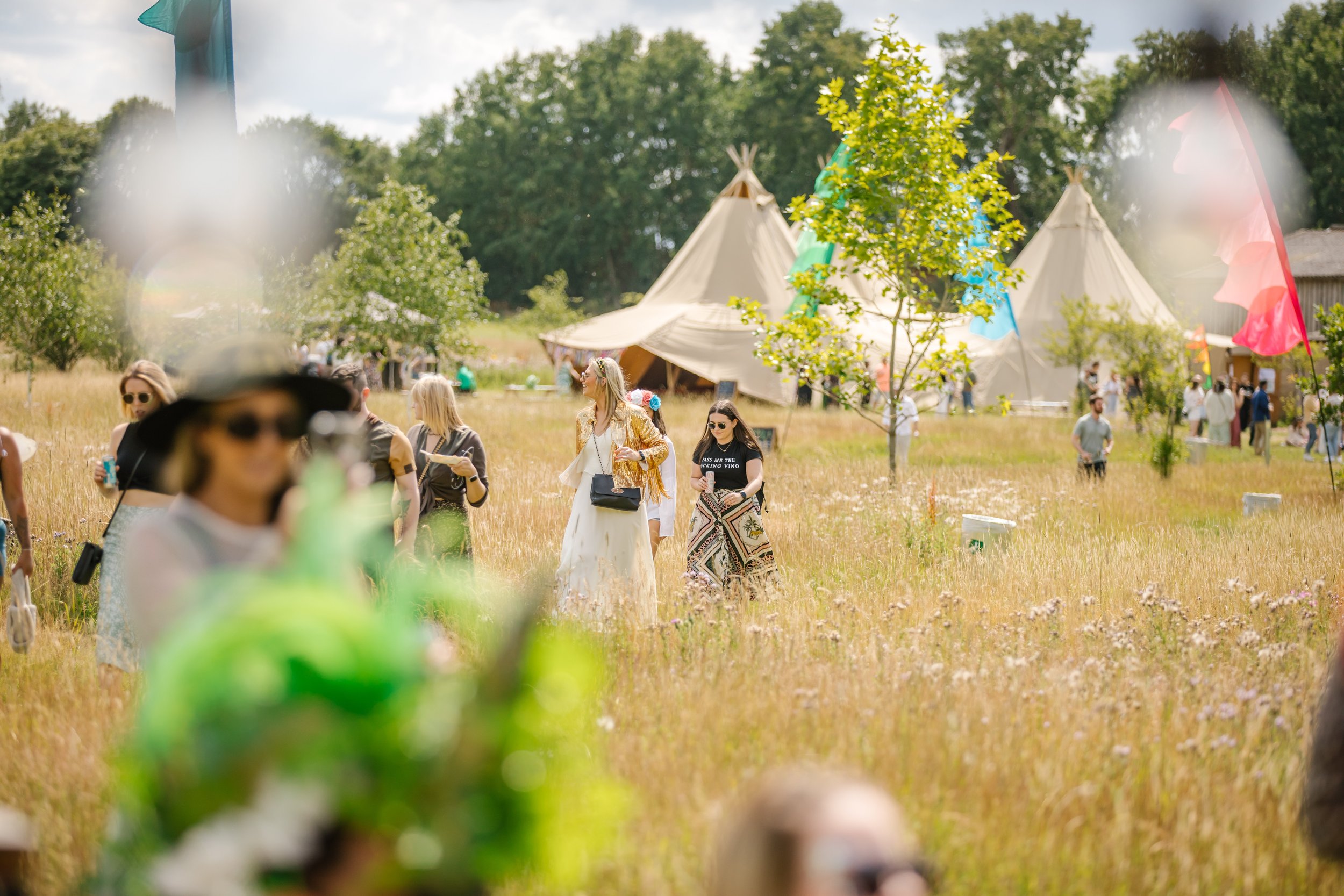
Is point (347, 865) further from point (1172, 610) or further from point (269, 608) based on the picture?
point (1172, 610)

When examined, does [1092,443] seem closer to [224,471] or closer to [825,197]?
[825,197]

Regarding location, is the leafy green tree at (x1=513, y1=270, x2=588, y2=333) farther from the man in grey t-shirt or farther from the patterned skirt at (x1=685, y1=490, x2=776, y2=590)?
the patterned skirt at (x1=685, y1=490, x2=776, y2=590)

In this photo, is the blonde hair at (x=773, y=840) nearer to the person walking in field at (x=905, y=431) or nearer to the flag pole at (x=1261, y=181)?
the flag pole at (x=1261, y=181)

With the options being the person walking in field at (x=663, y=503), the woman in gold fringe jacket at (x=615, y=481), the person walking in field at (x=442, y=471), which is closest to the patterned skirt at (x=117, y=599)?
the person walking in field at (x=442, y=471)

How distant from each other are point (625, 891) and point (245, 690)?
1672 millimetres

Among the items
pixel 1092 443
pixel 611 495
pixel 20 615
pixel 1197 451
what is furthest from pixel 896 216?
pixel 20 615

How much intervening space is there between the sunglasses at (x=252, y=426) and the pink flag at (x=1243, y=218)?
12.4 meters

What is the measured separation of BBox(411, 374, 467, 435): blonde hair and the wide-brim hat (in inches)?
149

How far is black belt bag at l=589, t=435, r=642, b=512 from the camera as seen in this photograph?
6.73 metres

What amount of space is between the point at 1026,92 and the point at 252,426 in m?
62.8

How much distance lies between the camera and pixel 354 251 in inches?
1291

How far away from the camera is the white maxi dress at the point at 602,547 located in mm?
6605

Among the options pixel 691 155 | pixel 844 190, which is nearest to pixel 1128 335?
pixel 844 190

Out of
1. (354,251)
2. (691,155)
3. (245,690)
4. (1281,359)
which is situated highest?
(691,155)
